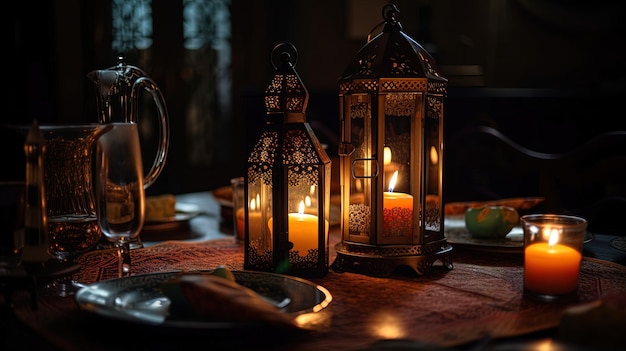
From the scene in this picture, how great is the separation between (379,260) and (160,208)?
767 millimetres

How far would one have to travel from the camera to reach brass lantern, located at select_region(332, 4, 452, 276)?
4.15 feet

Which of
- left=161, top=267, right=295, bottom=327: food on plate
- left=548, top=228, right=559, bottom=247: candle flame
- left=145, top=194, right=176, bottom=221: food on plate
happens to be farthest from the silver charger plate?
left=145, top=194, right=176, bottom=221: food on plate

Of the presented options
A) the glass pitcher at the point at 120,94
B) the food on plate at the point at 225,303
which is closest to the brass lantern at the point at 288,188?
the glass pitcher at the point at 120,94

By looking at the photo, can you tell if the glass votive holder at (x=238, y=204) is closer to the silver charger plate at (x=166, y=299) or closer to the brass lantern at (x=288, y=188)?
the brass lantern at (x=288, y=188)

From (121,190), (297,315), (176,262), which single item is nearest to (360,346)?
(297,315)

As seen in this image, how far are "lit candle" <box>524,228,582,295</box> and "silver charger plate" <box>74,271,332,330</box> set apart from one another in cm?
34

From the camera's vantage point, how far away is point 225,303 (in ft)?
2.87

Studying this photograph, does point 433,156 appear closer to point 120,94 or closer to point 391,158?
point 391,158

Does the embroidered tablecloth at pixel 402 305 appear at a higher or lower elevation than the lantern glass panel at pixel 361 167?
lower

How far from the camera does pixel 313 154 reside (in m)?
1.25

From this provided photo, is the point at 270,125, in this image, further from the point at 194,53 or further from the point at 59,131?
the point at 194,53

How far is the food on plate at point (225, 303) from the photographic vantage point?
2.83ft

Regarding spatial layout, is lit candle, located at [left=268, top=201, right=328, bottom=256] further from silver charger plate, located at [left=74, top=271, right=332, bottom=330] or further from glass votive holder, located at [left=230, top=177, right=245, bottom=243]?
glass votive holder, located at [left=230, top=177, right=245, bottom=243]

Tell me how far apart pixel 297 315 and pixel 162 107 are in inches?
24.9
